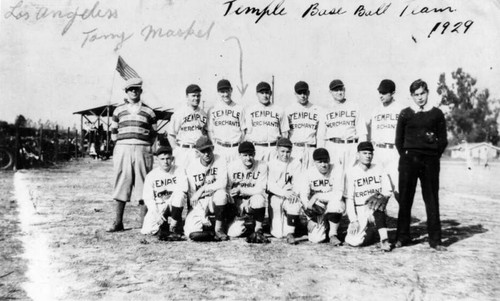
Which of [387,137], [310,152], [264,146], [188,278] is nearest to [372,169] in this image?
[387,137]

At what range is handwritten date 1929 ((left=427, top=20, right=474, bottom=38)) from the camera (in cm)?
696

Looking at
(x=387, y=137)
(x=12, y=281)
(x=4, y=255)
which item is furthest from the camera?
(x=387, y=137)

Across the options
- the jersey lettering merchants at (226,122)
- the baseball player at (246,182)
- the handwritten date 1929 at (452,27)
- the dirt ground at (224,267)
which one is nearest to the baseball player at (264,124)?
the jersey lettering merchants at (226,122)

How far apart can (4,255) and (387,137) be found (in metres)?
4.28

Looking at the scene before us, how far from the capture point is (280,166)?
17.0 ft

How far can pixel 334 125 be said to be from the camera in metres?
5.45

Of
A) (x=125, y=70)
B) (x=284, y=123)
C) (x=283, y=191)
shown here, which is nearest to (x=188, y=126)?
(x=284, y=123)

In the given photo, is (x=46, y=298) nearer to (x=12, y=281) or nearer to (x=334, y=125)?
(x=12, y=281)

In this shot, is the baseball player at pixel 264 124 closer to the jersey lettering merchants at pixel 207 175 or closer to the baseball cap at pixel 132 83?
the jersey lettering merchants at pixel 207 175

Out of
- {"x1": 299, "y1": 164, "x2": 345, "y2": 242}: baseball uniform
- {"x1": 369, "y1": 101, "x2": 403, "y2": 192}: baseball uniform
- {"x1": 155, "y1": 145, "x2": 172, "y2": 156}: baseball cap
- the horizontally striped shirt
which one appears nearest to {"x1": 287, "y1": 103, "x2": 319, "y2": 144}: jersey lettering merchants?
{"x1": 299, "y1": 164, "x2": 345, "y2": 242}: baseball uniform

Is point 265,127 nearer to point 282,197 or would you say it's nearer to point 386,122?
point 282,197

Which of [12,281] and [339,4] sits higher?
[339,4]

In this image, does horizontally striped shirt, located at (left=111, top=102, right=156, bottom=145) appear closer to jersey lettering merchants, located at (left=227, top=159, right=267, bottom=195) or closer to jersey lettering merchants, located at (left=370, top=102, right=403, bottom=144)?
jersey lettering merchants, located at (left=227, top=159, right=267, bottom=195)
